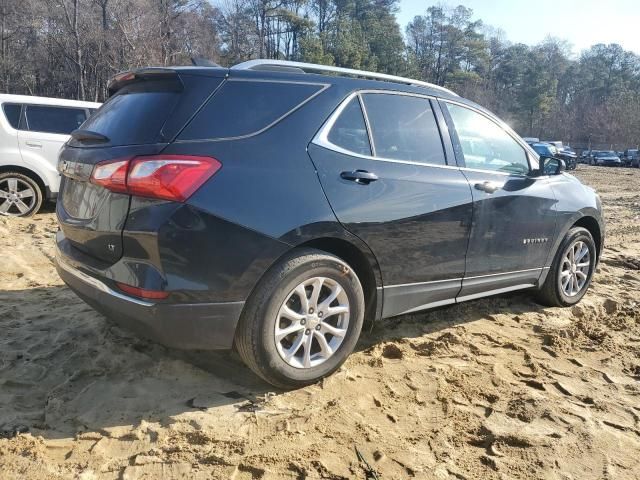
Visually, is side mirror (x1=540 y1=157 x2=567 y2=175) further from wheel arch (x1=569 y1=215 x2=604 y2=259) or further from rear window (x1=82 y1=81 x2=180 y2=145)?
rear window (x1=82 y1=81 x2=180 y2=145)

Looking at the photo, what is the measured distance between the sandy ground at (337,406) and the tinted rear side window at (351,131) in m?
1.37

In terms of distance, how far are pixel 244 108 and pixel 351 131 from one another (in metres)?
0.69

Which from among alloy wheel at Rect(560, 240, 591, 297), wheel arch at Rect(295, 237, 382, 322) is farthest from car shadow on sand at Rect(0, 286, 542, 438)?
alloy wheel at Rect(560, 240, 591, 297)

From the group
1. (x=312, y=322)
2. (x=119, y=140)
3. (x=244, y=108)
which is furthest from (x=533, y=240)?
(x=119, y=140)

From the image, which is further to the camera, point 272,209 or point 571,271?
point 571,271

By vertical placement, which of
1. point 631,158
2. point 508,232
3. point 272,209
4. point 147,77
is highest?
point 147,77

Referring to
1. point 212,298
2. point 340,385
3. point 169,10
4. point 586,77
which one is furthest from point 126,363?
point 586,77

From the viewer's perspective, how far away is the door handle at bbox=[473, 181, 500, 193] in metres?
3.77

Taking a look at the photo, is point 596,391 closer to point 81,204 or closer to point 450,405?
point 450,405

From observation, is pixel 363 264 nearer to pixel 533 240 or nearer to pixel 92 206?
pixel 92 206

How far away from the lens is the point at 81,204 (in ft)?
9.55

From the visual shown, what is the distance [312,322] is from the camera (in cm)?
297

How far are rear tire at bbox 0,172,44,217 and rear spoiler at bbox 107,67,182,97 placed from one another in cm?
547

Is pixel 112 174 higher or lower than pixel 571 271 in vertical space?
higher
